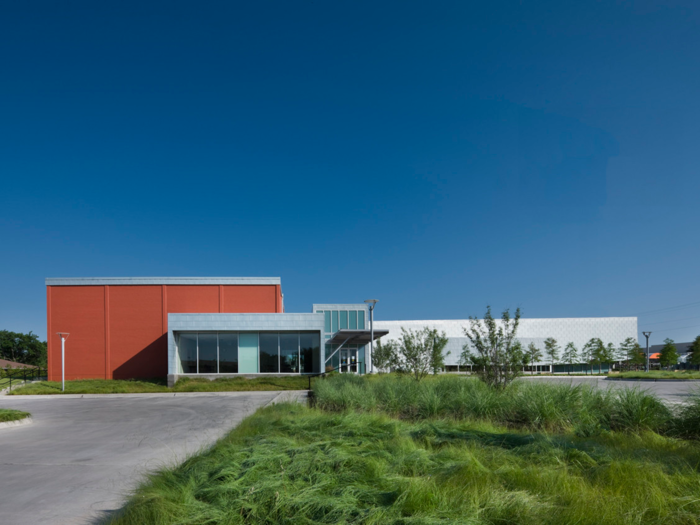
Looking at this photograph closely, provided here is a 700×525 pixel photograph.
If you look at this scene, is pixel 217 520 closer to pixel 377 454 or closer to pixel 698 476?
pixel 377 454

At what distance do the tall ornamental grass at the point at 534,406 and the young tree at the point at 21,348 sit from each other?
253 ft

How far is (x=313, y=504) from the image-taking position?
13.0 feet

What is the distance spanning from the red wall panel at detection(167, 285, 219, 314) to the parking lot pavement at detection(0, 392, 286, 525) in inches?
608

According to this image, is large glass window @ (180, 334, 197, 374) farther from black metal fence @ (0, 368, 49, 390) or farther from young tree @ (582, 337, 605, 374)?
young tree @ (582, 337, 605, 374)

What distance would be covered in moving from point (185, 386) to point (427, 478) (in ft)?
77.6

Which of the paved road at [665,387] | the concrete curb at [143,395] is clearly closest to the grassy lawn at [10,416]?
the concrete curb at [143,395]

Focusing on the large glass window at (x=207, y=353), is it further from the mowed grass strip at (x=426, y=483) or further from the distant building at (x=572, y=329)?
the distant building at (x=572, y=329)

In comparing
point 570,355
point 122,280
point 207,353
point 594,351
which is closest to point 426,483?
point 207,353

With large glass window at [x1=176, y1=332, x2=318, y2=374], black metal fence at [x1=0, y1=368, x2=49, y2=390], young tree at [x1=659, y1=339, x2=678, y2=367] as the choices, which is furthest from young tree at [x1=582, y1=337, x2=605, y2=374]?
black metal fence at [x1=0, y1=368, x2=49, y2=390]

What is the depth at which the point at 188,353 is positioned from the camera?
95.1ft

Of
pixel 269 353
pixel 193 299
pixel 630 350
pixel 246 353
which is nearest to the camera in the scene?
pixel 246 353

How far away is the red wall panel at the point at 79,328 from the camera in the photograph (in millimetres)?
32125

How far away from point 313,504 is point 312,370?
25.8m

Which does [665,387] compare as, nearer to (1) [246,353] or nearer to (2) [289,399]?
(2) [289,399]
